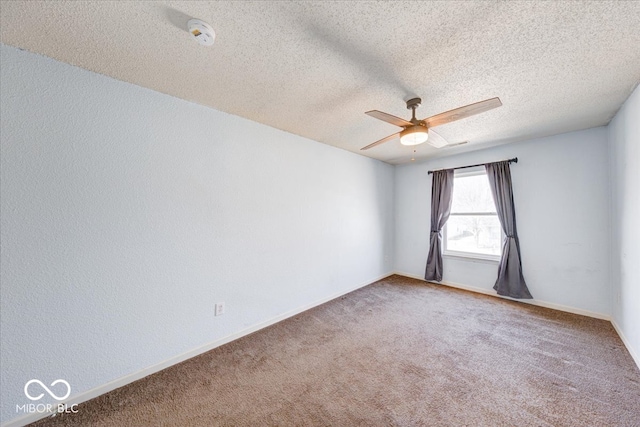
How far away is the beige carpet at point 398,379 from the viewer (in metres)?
1.50

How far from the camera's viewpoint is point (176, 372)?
193cm

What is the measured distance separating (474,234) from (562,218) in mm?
1113

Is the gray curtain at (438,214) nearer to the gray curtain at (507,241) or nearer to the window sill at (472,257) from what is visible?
the window sill at (472,257)

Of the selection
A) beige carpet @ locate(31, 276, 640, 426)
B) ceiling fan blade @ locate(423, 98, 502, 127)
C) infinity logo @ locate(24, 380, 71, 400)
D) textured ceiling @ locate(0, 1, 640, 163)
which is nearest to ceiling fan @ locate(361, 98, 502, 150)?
ceiling fan blade @ locate(423, 98, 502, 127)

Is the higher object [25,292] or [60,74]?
[60,74]

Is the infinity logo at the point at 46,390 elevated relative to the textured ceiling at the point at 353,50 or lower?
lower

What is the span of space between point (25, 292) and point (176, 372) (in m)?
1.17

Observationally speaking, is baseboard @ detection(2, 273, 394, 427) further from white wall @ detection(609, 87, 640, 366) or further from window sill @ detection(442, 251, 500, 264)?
white wall @ detection(609, 87, 640, 366)

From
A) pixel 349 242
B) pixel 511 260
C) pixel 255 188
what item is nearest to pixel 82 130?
pixel 255 188

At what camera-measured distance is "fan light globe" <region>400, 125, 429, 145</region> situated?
6.51ft

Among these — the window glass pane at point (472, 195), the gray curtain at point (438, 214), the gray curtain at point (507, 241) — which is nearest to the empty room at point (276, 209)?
the gray curtain at point (507, 241)

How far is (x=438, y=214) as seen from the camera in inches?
167

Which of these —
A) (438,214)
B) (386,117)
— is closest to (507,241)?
(438,214)

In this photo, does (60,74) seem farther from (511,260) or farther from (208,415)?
(511,260)
